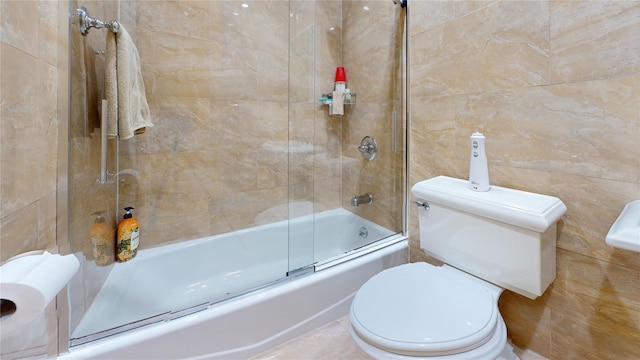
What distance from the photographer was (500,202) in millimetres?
1001

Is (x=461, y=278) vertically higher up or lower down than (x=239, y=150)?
lower down

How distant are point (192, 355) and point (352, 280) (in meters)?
0.73

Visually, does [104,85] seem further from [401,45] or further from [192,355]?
[401,45]

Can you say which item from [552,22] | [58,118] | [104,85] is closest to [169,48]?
[104,85]

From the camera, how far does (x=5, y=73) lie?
1.98 feet

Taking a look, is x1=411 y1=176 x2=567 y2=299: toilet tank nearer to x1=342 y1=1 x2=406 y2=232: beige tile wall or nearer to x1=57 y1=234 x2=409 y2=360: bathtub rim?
x1=57 y1=234 x2=409 y2=360: bathtub rim

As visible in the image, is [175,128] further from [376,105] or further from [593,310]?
[593,310]

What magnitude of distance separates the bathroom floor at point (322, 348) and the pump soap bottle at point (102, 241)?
0.76 metres

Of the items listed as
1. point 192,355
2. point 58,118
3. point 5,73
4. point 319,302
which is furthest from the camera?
point 319,302

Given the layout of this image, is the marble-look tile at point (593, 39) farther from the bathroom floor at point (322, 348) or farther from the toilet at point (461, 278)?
the bathroom floor at point (322, 348)

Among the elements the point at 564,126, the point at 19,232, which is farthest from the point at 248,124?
the point at 564,126

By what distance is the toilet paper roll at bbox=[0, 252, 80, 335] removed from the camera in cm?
50

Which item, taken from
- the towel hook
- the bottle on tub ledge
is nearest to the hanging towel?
the towel hook

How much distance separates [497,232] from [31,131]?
4.66ft
